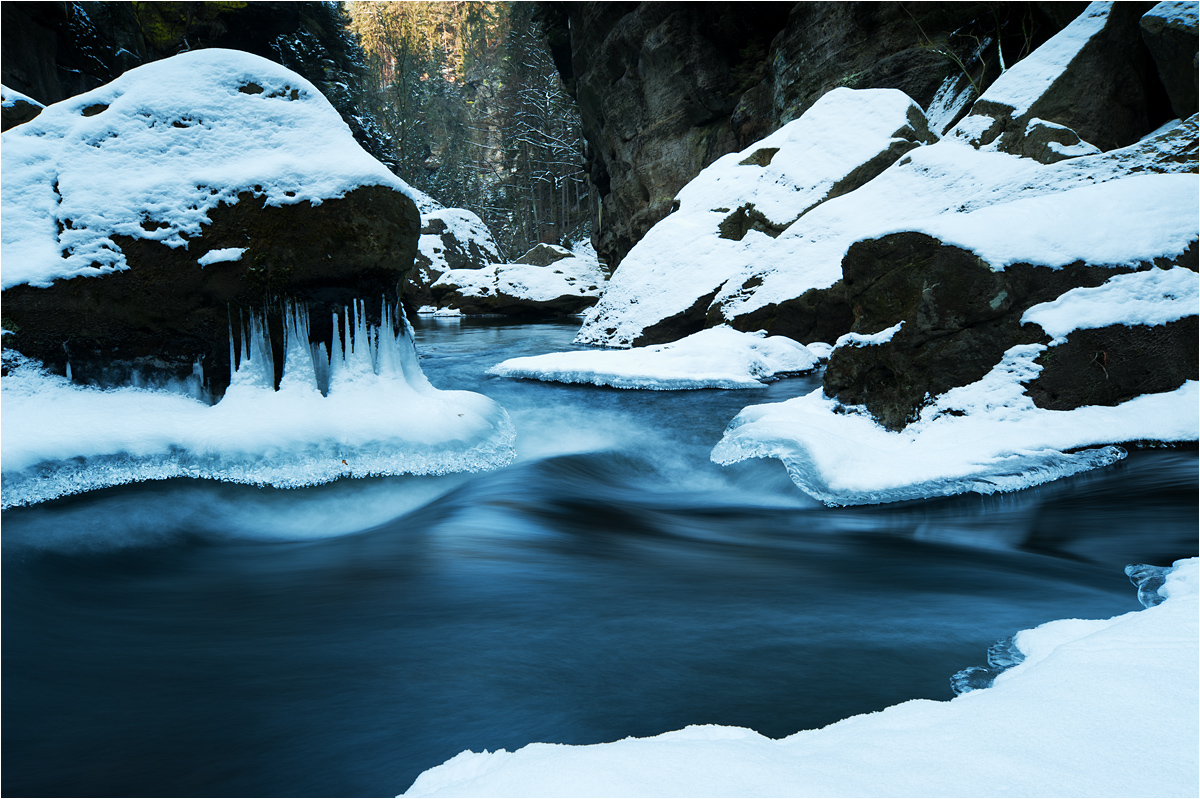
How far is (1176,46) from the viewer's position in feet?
21.3

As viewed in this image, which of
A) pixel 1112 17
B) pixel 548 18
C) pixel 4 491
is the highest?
pixel 548 18

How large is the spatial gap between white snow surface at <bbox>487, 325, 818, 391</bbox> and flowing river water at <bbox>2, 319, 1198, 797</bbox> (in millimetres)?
3340

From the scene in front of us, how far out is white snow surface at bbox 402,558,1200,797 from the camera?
1.03 m

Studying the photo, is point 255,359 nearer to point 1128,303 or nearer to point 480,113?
point 1128,303

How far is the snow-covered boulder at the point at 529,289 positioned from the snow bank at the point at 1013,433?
15569mm

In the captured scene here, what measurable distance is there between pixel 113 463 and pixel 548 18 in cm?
2577

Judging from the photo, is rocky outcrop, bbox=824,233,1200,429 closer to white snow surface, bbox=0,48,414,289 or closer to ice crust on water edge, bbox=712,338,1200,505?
ice crust on water edge, bbox=712,338,1200,505

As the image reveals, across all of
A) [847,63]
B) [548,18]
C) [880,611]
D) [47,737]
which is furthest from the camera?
[548,18]

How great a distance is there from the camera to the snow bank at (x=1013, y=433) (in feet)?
12.8

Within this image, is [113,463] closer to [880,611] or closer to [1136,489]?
[880,611]

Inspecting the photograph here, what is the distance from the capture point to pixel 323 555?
3.07 m

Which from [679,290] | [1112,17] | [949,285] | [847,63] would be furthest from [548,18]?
[949,285]

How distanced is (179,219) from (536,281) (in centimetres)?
1546

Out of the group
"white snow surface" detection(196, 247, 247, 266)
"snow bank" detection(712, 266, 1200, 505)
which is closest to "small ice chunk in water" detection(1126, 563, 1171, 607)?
"snow bank" detection(712, 266, 1200, 505)
